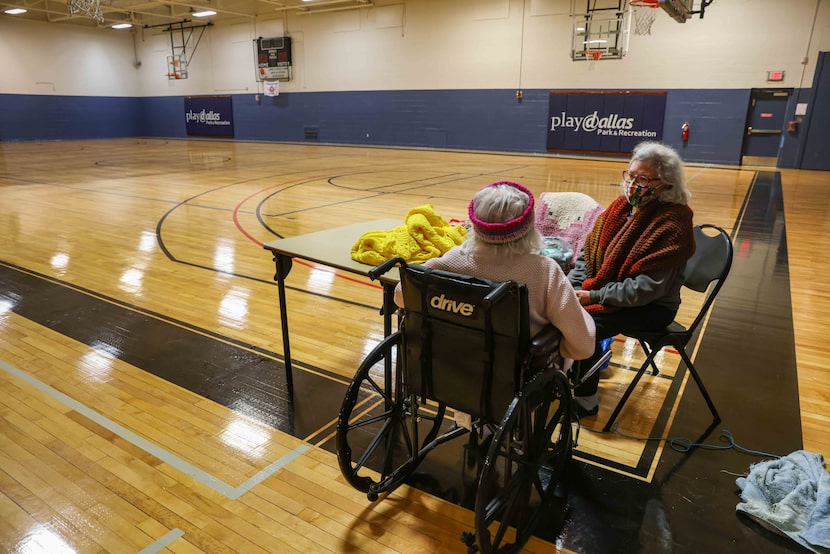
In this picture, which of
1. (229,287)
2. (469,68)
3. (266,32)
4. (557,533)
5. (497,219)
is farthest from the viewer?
(266,32)

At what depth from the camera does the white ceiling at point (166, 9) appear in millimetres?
16219

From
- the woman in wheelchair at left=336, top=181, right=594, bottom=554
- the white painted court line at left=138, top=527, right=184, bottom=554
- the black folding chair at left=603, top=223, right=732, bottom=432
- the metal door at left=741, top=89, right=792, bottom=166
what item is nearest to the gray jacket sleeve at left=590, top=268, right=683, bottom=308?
the black folding chair at left=603, top=223, right=732, bottom=432

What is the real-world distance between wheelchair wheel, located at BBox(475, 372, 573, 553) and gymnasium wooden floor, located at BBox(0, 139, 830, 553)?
91 mm

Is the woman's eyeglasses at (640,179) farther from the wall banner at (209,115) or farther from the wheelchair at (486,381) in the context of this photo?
the wall banner at (209,115)

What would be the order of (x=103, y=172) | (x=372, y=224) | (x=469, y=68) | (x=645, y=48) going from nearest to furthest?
(x=372, y=224) → (x=103, y=172) → (x=645, y=48) → (x=469, y=68)

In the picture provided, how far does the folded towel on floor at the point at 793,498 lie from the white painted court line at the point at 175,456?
5.49 ft

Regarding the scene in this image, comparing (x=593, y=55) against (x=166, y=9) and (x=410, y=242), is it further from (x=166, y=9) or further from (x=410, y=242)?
(x=166, y=9)

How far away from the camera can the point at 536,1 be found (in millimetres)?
13438

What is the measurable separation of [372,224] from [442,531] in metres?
1.66

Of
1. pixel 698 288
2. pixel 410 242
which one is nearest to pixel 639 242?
pixel 698 288

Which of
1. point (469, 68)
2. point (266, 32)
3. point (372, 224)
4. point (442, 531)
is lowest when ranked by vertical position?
point (442, 531)

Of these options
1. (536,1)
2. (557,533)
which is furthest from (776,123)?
(557,533)

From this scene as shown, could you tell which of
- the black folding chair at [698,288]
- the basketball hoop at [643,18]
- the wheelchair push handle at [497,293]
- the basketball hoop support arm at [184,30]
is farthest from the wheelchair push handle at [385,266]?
the basketball hoop support arm at [184,30]

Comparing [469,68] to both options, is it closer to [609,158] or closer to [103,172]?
Answer: [609,158]
